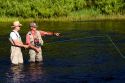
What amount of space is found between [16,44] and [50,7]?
1791 inches

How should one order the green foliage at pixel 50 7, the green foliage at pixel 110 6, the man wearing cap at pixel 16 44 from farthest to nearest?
the green foliage at pixel 110 6 < the green foliage at pixel 50 7 < the man wearing cap at pixel 16 44

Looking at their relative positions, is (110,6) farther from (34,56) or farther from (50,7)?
(34,56)

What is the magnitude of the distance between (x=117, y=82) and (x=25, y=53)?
992cm

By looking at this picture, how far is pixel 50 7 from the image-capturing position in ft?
218

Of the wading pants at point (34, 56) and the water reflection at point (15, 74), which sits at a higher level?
the wading pants at point (34, 56)

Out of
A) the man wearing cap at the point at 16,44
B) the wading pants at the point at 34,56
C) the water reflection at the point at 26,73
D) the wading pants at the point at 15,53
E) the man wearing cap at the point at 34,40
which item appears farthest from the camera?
the wading pants at the point at 34,56

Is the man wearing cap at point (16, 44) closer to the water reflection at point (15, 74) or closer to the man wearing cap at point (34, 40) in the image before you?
the water reflection at point (15, 74)

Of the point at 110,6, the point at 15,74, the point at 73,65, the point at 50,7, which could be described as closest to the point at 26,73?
the point at 15,74

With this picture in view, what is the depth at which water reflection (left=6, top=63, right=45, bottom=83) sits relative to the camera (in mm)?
18906

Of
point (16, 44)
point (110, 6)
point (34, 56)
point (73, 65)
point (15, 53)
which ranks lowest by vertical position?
point (110, 6)

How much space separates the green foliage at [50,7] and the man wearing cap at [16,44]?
136ft

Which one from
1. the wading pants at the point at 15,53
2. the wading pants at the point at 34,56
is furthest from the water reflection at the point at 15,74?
the wading pants at the point at 34,56

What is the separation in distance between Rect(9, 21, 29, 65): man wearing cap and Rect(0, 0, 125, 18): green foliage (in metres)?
41.5

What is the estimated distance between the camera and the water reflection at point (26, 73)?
18.9 m
